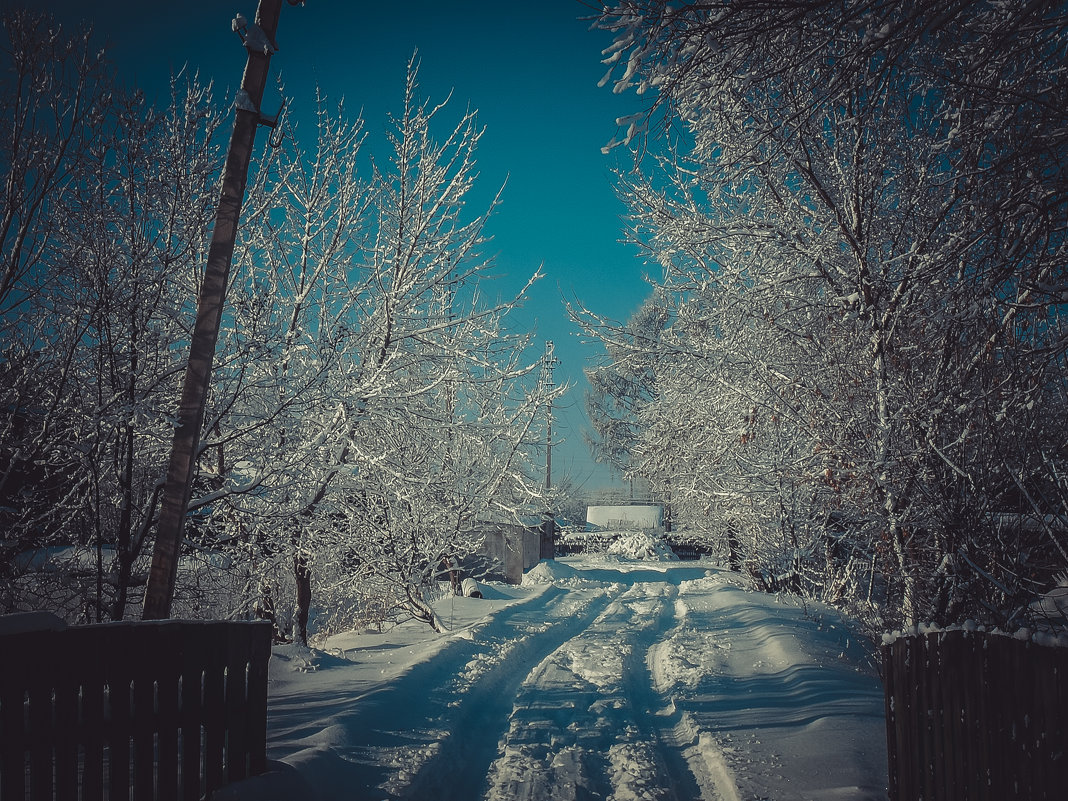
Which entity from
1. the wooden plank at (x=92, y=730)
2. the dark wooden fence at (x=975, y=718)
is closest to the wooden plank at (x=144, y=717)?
the wooden plank at (x=92, y=730)

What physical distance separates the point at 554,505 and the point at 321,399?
8.19 m

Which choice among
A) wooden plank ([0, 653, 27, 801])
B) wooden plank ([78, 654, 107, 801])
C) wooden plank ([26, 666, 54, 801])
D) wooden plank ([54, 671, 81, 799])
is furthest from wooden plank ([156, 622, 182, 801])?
wooden plank ([0, 653, 27, 801])

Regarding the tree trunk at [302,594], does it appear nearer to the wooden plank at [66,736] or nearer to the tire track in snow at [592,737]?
the tire track in snow at [592,737]

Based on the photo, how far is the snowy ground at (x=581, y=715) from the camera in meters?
4.32

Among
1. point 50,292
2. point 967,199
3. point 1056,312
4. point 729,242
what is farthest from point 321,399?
point 1056,312

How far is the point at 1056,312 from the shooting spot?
483 cm

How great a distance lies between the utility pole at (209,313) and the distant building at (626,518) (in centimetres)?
3293

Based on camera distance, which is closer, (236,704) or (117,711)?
(117,711)

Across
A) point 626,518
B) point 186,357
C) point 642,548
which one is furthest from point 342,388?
point 626,518

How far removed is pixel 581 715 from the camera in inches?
237

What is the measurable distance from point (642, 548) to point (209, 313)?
2925cm

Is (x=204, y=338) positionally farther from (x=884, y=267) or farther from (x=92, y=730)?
(x=884, y=267)

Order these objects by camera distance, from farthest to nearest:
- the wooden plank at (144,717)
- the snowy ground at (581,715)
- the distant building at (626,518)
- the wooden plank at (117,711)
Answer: the distant building at (626,518) → the snowy ground at (581,715) → the wooden plank at (144,717) → the wooden plank at (117,711)

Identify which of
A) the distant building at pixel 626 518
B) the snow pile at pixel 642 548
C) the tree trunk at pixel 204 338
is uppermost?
the tree trunk at pixel 204 338
